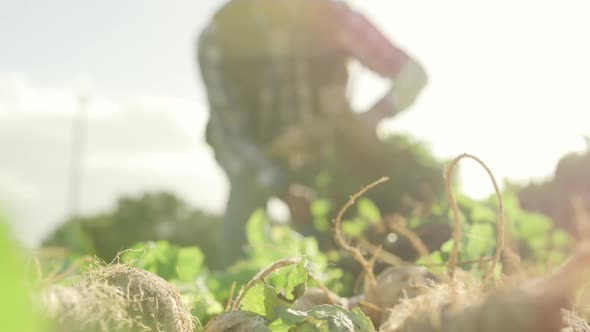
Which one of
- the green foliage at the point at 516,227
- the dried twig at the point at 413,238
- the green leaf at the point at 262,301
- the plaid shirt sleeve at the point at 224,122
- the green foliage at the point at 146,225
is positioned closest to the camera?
the green leaf at the point at 262,301

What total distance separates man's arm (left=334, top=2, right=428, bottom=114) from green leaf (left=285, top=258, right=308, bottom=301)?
172 inches

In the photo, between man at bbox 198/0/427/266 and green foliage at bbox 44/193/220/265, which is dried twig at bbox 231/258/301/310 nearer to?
man at bbox 198/0/427/266

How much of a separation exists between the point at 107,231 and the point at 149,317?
20908 mm

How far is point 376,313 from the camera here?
1.17 meters

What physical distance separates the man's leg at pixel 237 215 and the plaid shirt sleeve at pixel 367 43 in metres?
1.61

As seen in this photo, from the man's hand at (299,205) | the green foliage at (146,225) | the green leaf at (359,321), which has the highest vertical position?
the green leaf at (359,321)

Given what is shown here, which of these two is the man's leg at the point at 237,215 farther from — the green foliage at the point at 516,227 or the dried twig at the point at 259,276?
the dried twig at the point at 259,276

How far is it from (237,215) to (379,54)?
218 centimetres

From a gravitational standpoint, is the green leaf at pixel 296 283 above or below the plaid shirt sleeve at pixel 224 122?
above

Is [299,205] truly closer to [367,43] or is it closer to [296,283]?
[367,43]

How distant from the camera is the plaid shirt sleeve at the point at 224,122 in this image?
6.19 meters

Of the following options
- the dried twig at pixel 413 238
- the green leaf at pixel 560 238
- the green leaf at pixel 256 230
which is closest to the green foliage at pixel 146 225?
the green leaf at pixel 256 230

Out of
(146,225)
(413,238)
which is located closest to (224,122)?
(413,238)

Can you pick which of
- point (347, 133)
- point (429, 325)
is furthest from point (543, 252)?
point (347, 133)
